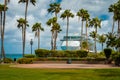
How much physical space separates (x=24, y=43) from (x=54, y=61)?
1389cm

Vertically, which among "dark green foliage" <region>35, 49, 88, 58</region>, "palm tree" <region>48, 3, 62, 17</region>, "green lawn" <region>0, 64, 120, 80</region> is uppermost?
"palm tree" <region>48, 3, 62, 17</region>

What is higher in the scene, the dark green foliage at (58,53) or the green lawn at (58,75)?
the dark green foliage at (58,53)

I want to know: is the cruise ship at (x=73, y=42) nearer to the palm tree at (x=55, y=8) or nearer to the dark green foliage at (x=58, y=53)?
the palm tree at (x=55, y=8)

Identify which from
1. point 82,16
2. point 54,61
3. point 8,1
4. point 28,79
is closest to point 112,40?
point 28,79

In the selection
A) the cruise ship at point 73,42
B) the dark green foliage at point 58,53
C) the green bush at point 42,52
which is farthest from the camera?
the cruise ship at point 73,42

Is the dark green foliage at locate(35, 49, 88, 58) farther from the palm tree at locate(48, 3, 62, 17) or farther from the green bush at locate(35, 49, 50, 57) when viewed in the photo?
the palm tree at locate(48, 3, 62, 17)

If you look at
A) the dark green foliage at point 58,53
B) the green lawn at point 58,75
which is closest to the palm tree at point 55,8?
the dark green foliage at point 58,53

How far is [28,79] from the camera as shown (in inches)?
1050

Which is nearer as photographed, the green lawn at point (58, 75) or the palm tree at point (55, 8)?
the green lawn at point (58, 75)

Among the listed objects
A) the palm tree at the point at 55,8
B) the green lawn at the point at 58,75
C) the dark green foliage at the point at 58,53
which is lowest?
the green lawn at the point at 58,75

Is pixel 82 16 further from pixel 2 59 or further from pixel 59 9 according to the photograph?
pixel 2 59

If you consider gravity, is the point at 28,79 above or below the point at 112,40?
below

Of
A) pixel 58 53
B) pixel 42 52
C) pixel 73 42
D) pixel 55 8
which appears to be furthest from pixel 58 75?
pixel 73 42

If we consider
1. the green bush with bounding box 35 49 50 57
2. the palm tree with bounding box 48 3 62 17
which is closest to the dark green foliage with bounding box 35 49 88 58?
the green bush with bounding box 35 49 50 57
